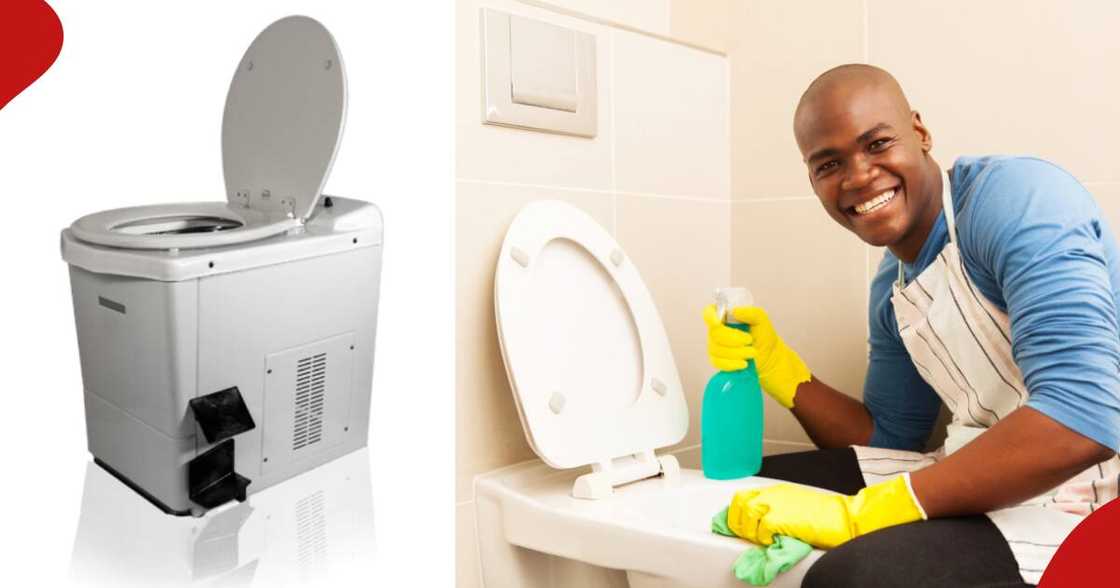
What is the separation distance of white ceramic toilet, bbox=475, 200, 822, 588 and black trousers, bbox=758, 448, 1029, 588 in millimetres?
282

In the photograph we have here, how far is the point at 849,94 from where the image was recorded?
1309mm

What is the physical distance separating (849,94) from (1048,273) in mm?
358

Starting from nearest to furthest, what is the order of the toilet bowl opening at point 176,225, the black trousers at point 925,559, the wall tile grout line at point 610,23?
1. the black trousers at point 925,559
2. the toilet bowl opening at point 176,225
3. the wall tile grout line at point 610,23

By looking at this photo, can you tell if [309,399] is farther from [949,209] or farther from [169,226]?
[949,209]

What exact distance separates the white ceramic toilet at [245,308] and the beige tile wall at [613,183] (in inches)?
8.2

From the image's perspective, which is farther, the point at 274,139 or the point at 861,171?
the point at 274,139

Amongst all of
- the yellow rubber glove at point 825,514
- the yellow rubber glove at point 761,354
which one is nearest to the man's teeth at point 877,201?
the yellow rubber glove at point 761,354

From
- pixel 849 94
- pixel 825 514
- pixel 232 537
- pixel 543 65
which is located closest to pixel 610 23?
pixel 543 65

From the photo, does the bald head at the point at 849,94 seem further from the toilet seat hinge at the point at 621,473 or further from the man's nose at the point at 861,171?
the toilet seat hinge at the point at 621,473

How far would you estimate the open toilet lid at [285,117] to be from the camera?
4.83 feet

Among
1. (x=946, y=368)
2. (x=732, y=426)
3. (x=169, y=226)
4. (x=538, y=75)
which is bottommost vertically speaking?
(x=732, y=426)

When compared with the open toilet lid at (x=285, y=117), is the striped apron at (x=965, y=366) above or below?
below

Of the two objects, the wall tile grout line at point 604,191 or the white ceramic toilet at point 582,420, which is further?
the wall tile grout line at point 604,191

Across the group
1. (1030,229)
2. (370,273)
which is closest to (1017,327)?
(1030,229)
